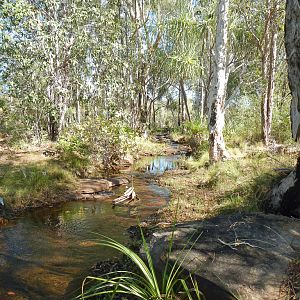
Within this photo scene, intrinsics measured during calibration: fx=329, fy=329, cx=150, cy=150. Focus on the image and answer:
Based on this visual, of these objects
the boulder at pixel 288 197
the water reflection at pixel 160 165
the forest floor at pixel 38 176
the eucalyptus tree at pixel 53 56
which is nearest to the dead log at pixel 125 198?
the forest floor at pixel 38 176

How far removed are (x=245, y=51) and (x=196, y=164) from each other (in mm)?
8794

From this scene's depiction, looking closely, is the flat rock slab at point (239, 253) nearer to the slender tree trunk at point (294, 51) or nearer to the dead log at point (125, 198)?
the slender tree trunk at point (294, 51)

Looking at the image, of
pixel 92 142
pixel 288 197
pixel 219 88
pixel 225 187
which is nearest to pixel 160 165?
pixel 92 142

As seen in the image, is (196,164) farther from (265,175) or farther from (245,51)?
(245,51)

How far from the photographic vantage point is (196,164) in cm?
1153

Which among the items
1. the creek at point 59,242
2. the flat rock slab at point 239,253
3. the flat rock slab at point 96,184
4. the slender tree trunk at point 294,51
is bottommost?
the creek at point 59,242

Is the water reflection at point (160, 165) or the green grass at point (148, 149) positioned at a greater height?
the green grass at point (148, 149)

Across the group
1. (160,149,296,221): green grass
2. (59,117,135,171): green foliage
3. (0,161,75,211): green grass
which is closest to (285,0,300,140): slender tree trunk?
(160,149,296,221): green grass

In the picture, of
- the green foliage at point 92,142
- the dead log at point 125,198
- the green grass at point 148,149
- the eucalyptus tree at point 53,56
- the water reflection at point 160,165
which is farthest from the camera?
the green grass at point 148,149

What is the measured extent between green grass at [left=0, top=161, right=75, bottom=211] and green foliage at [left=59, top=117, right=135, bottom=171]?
0.84 metres

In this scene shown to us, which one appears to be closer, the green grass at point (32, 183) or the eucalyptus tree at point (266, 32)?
the green grass at point (32, 183)

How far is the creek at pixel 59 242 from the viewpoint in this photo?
4312 millimetres

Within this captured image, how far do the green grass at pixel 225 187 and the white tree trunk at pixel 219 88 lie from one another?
82cm

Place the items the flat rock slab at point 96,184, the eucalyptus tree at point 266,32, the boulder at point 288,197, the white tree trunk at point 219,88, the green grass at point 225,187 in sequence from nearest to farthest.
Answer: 1. the boulder at point 288,197
2. the green grass at point 225,187
3. the flat rock slab at point 96,184
4. the white tree trunk at point 219,88
5. the eucalyptus tree at point 266,32
